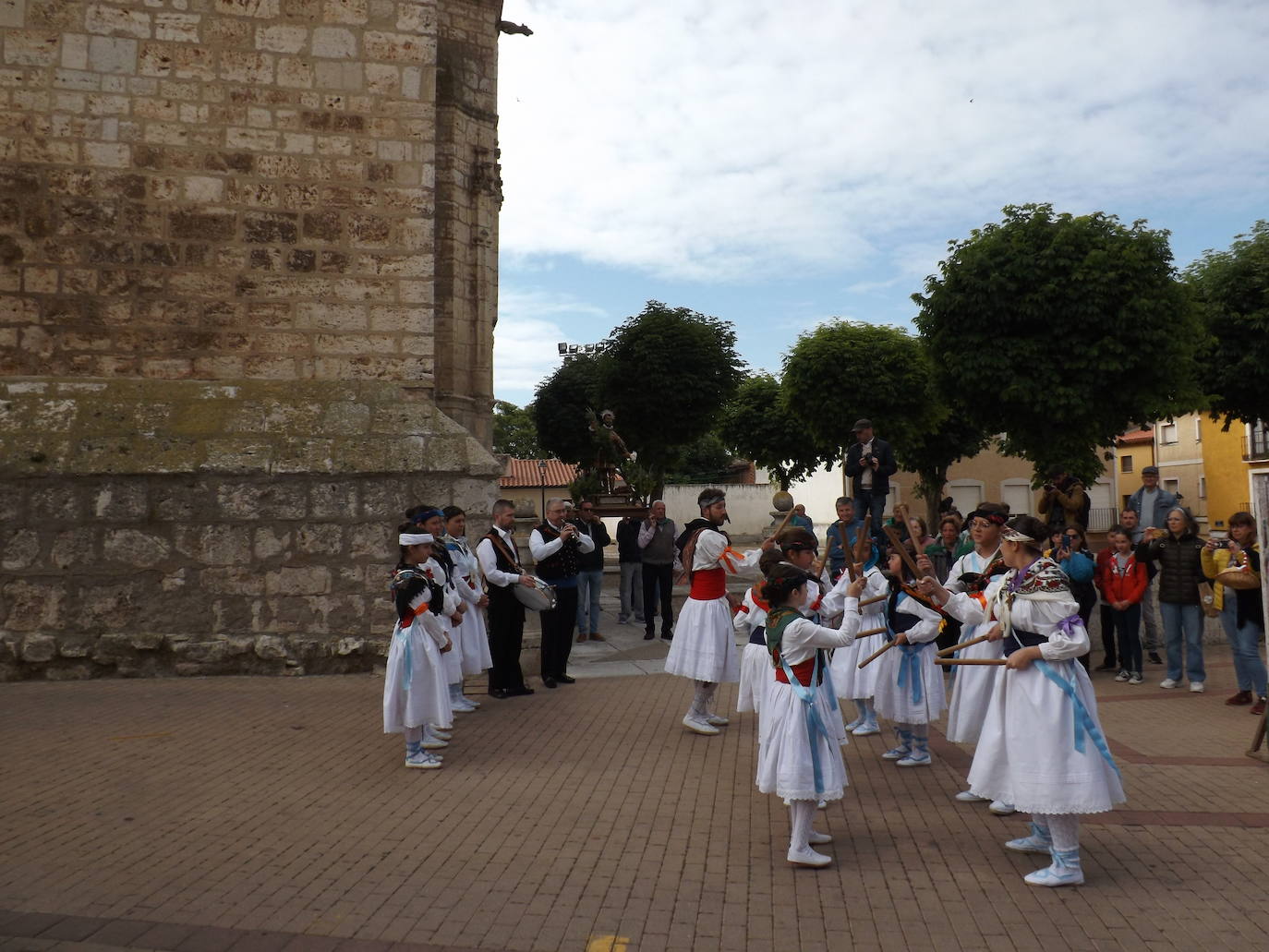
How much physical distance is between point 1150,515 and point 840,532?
4.32m

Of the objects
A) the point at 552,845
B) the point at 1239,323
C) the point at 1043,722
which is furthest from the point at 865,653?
the point at 1239,323

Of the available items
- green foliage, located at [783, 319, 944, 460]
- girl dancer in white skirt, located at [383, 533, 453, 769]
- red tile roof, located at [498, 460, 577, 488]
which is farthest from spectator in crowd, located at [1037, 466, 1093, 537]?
red tile roof, located at [498, 460, 577, 488]

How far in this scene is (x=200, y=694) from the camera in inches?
345

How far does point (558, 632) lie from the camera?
9953 mm

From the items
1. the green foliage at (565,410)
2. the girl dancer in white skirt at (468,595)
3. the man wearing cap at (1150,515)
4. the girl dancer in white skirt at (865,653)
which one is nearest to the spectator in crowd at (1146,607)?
the man wearing cap at (1150,515)

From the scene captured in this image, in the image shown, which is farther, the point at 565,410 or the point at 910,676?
the point at 565,410

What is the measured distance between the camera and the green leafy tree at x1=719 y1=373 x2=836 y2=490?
4456 cm

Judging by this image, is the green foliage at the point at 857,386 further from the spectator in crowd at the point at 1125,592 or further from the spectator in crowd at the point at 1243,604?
the spectator in crowd at the point at 1243,604

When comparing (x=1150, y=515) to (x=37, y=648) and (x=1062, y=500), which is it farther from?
(x=37, y=648)

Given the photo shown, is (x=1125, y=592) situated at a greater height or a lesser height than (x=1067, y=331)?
lesser

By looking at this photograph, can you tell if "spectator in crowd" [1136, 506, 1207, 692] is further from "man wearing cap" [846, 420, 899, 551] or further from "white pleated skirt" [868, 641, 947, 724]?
"white pleated skirt" [868, 641, 947, 724]

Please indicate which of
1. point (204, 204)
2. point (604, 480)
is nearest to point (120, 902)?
point (204, 204)

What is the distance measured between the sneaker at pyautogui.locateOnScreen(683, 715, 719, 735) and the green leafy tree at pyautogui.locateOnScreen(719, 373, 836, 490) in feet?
121

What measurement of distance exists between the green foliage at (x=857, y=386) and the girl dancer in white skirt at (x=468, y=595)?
2693 cm
